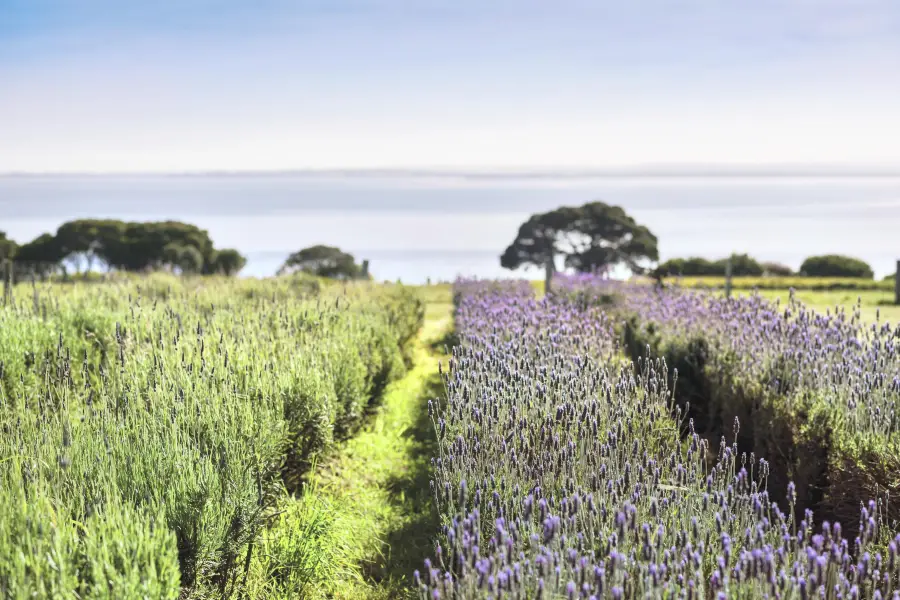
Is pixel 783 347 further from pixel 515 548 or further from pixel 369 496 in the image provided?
pixel 515 548

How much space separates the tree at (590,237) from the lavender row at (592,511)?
2768cm

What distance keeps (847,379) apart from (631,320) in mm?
3973

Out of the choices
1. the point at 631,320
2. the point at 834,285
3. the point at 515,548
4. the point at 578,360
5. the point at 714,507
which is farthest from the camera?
the point at 834,285

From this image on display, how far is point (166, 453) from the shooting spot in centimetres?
367

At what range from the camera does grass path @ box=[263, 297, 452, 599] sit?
14.7 ft

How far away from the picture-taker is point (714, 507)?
346cm

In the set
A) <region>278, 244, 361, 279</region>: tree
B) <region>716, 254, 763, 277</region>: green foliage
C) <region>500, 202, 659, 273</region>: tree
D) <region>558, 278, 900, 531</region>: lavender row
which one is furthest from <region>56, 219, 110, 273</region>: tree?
<region>558, 278, 900, 531</region>: lavender row

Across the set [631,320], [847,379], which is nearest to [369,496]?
[847,379]

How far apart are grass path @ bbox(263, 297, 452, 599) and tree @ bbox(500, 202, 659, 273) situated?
2619cm

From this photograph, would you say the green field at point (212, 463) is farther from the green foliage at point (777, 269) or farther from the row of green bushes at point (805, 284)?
the green foliage at point (777, 269)

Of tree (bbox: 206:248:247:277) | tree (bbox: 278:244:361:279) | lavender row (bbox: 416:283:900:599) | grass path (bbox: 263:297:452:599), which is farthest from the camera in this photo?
tree (bbox: 206:248:247:277)

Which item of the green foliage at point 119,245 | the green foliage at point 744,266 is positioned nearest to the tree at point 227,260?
the green foliage at point 119,245

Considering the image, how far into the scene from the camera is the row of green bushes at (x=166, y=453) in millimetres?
2787

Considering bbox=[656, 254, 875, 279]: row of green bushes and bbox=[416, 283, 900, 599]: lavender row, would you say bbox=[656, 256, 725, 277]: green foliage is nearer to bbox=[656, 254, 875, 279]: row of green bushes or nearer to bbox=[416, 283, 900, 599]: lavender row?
bbox=[656, 254, 875, 279]: row of green bushes
